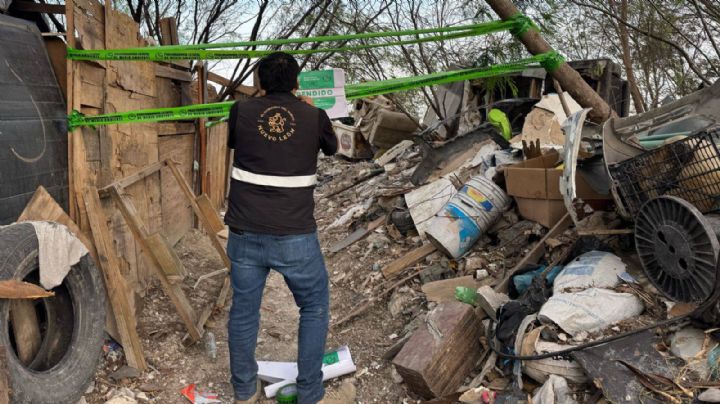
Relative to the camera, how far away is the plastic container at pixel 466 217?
472cm

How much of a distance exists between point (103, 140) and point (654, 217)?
3.44 m

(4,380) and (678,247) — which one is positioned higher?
(678,247)

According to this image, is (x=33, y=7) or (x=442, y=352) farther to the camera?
(x=33, y=7)

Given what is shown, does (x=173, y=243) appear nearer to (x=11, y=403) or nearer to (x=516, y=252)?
(x=11, y=403)

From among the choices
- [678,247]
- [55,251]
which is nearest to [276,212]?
[55,251]

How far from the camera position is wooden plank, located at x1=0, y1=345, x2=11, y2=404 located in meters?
2.15

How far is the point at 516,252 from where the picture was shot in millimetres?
4527

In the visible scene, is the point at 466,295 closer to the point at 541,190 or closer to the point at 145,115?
the point at 541,190

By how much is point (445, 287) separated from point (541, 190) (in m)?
1.22

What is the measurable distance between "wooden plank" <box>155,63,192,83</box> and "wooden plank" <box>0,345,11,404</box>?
300cm

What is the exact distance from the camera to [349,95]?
3.92 m

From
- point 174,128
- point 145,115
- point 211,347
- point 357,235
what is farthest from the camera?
point 357,235

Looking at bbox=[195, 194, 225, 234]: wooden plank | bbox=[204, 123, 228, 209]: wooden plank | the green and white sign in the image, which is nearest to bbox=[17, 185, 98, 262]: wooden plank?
bbox=[195, 194, 225, 234]: wooden plank

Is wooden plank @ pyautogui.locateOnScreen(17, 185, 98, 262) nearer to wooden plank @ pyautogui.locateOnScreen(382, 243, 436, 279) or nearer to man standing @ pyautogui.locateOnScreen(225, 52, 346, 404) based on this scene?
man standing @ pyautogui.locateOnScreen(225, 52, 346, 404)
